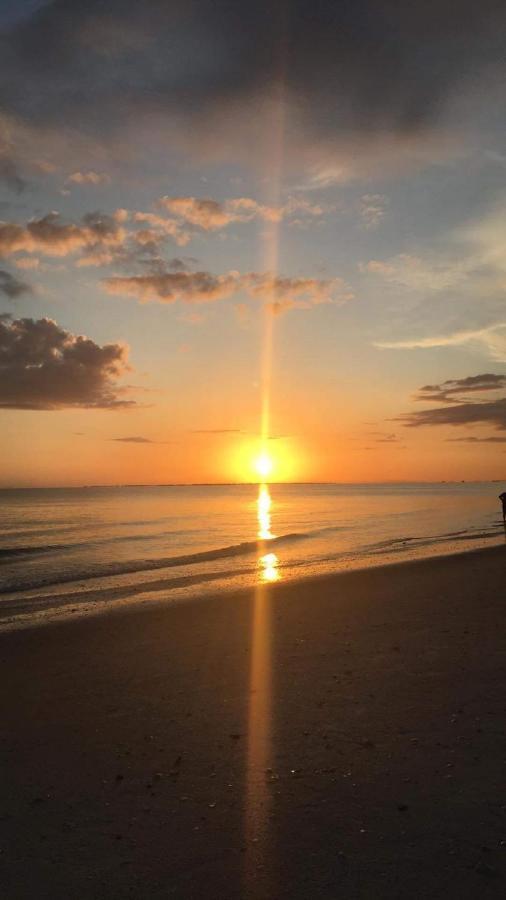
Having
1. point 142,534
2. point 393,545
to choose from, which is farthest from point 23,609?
point 142,534

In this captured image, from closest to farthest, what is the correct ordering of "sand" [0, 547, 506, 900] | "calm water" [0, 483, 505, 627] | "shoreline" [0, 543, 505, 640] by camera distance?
"sand" [0, 547, 506, 900] < "shoreline" [0, 543, 505, 640] < "calm water" [0, 483, 505, 627]

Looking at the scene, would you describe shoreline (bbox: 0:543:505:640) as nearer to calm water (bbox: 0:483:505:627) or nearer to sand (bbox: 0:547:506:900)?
calm water (bbox: 0:483:505:627)

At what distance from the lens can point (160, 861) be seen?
17.5 feet

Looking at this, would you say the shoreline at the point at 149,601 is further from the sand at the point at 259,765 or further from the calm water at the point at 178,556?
the sand at the point at 259,765

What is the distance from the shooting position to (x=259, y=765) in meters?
7.09

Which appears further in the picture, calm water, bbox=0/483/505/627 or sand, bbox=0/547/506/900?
calm water, bbox=0/483/505/627

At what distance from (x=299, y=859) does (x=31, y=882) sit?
7.78 feet

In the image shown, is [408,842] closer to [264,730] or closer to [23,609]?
[264,730]

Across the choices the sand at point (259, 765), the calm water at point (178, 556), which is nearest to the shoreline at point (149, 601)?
the calm water at point (178, 556)

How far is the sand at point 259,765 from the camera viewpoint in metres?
5.14

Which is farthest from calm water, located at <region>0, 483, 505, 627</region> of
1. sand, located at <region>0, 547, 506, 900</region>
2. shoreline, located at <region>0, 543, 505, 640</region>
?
sand, located at <region>0, 547, 506, 900</region>

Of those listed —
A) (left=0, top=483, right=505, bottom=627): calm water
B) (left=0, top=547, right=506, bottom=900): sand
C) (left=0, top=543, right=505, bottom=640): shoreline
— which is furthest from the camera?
(left=0, top=483, right=505, bottom=627): calm water

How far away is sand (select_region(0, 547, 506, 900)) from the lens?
16.9 feet

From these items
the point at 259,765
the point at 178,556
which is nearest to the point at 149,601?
the point at 259,765
